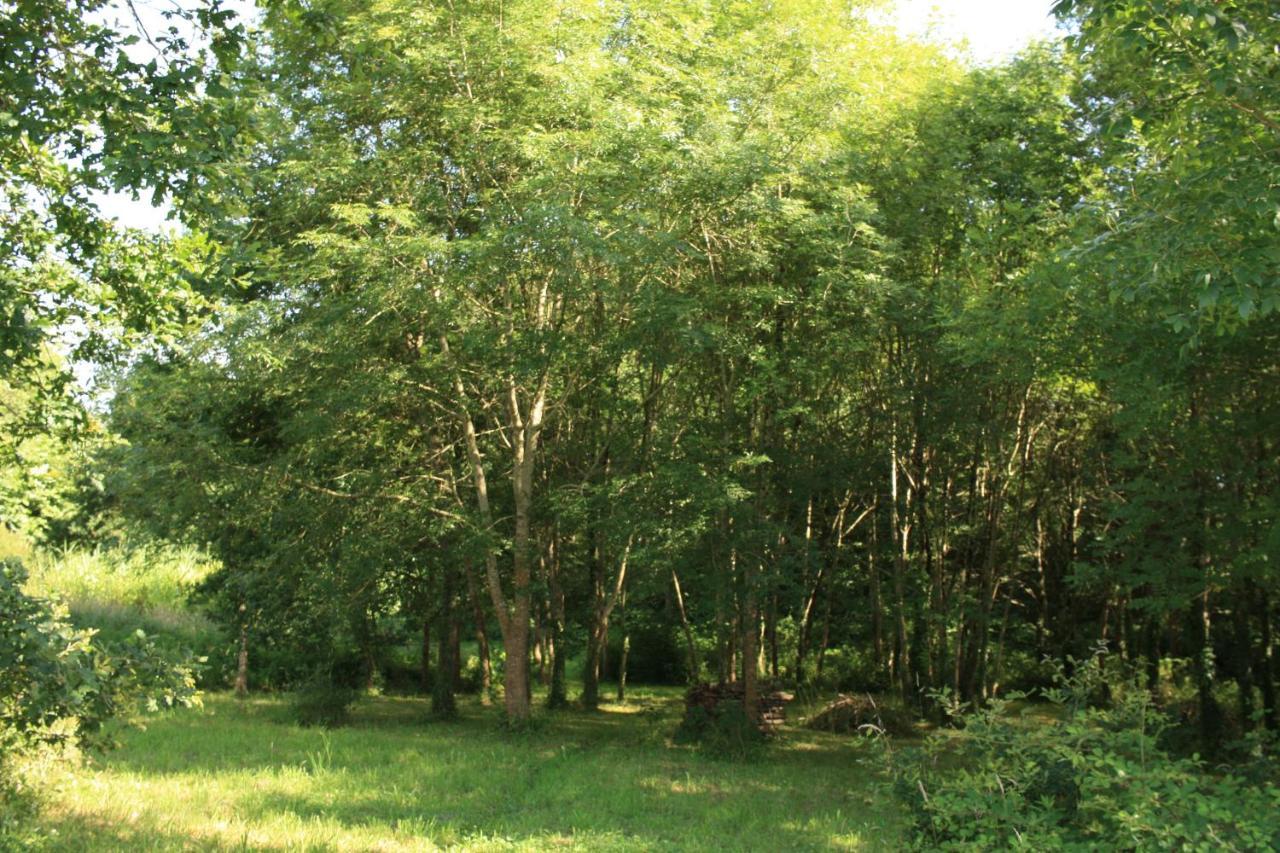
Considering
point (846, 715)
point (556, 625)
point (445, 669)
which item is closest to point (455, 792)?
point (445, 669)

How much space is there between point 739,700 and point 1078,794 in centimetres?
865

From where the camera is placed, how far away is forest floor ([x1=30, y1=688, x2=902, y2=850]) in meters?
7.91

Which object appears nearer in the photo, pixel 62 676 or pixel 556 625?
pixel 62 676

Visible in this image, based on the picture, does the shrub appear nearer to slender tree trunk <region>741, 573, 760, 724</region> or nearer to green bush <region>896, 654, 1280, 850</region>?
green bush <region>896, 654, 1280, 850</region>

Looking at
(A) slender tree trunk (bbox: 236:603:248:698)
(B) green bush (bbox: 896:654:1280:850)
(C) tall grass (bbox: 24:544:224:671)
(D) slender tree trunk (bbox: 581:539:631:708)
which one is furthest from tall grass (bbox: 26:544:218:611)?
(B) green bush (bbox: 896:654:1280:850)

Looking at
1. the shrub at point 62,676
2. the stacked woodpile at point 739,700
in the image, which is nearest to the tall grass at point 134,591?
the stacked woodpile at point 739,700

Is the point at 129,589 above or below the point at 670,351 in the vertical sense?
below

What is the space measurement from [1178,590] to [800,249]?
223 inches

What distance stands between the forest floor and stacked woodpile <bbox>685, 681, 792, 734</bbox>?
419 mm

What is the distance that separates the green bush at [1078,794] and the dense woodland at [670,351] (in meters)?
3.66

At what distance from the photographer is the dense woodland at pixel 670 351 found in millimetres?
10891

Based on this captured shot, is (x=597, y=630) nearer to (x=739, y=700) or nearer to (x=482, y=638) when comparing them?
(x=482, y=638)

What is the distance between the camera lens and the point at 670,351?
13594 mm

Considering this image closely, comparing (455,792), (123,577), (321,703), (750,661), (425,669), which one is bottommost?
(455,792)
